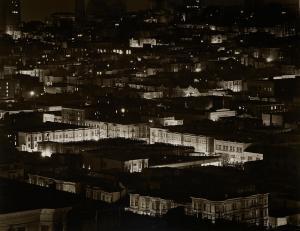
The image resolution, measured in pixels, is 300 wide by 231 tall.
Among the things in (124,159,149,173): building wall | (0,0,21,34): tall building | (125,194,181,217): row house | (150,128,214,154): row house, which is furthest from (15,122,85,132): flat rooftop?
(0,0,21,34): tall building

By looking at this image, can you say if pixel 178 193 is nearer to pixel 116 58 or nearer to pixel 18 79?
pixel 18 79

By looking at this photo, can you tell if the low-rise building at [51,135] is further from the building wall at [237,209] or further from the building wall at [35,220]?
the building wall at [35,220]

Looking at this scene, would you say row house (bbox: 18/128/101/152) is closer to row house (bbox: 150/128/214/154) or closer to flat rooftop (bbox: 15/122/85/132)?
flat rooftop (bbox: 15/122/85/132)

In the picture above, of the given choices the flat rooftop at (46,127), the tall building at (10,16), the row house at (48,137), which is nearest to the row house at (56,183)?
the row house at (48,137)

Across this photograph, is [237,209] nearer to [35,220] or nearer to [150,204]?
[150,204]

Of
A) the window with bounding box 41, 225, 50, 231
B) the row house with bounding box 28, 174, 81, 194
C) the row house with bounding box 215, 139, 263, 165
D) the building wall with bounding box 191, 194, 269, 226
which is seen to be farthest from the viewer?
the row house with bounding box 215, 139, 263, 165

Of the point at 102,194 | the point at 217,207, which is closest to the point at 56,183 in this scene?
the point at 102,194
